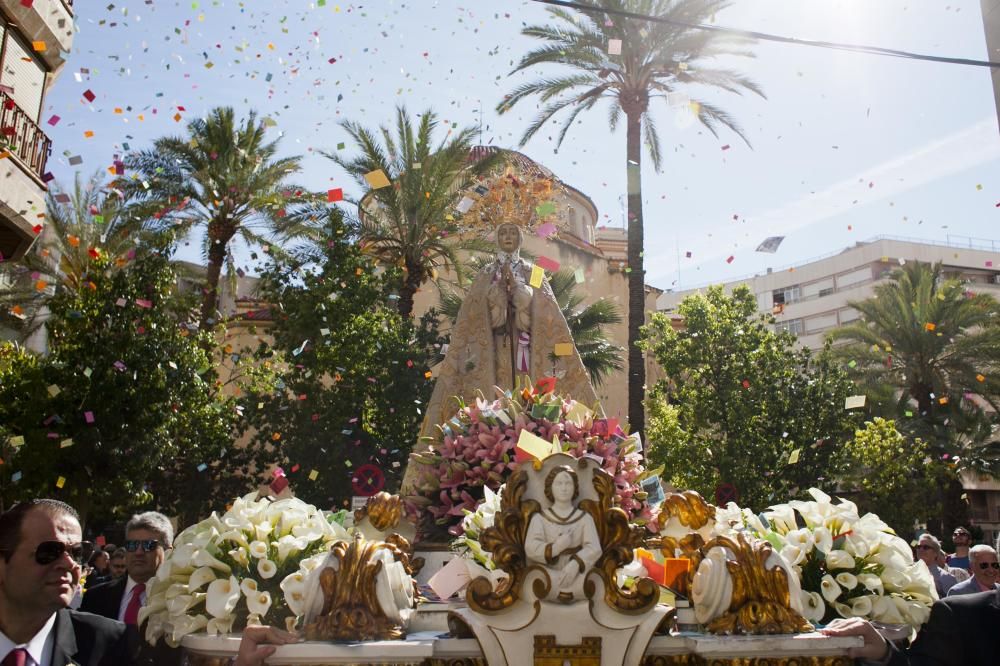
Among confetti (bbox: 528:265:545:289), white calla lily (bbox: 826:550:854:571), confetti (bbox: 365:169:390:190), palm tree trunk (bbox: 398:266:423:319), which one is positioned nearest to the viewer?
white calla lily (bbox: 826:550:854:571)

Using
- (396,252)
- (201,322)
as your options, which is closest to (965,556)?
(396,252)

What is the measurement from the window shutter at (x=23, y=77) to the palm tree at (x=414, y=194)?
9.41 m

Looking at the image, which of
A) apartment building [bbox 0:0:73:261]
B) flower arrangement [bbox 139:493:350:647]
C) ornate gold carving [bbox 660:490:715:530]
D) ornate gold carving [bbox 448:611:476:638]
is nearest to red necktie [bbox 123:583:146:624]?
flower arrangement [bbox 139:493:350:647]

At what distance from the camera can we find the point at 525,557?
10.6 ft

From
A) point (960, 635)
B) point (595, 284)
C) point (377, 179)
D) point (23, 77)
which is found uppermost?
point (595, 284)

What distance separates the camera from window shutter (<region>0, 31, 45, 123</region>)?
567 inches

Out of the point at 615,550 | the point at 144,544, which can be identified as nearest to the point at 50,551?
the point at 615,550

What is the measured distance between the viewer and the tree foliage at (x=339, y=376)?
2247 centimetres

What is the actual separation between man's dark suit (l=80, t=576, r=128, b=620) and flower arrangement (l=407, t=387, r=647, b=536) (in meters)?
1.94

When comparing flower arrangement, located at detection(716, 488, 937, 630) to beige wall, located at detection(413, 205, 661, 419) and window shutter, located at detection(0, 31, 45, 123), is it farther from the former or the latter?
beige wall, located at detection(413, 205, 661, 419)

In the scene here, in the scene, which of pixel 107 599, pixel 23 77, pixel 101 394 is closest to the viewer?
→ pixel 107 599

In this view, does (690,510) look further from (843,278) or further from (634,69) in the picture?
(843,278)

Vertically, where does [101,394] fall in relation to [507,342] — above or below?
above

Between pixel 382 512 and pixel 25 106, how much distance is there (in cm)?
1360
